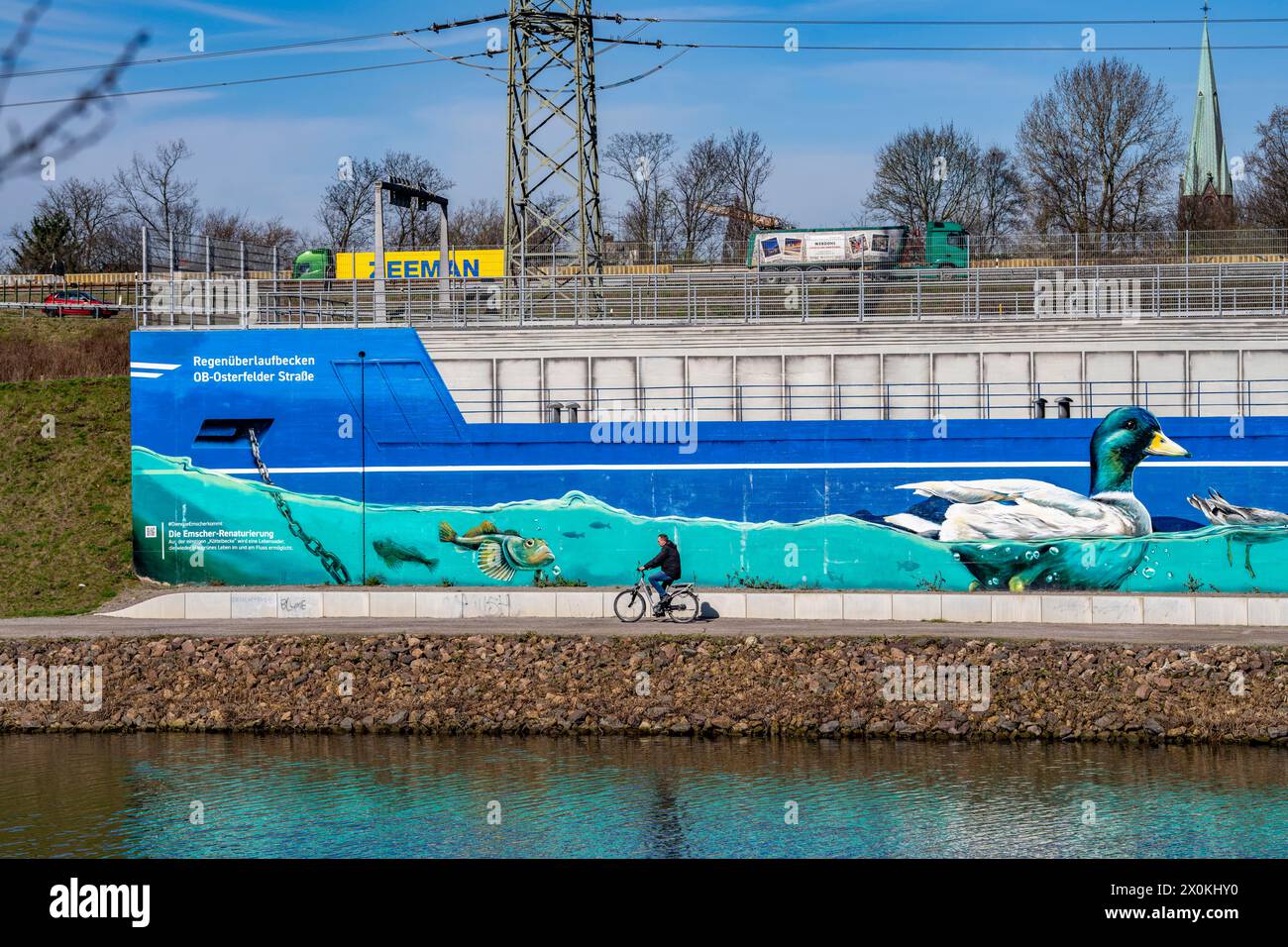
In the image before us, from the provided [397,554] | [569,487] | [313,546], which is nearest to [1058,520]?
[569,487]

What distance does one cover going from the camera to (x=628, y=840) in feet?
63.4

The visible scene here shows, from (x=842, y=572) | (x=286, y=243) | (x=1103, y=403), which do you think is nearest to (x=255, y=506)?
(x=842, y=572)

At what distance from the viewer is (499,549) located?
32.6 m

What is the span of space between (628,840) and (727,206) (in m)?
61.4

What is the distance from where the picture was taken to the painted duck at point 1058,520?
31.2 m

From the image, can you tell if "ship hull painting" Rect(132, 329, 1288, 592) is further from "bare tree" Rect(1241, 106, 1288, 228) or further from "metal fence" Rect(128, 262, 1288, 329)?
"bare tree" Rect(1241, 106, 1288, 228)

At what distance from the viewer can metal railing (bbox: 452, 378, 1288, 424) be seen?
33406 millimetres

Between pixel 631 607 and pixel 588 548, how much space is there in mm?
4173

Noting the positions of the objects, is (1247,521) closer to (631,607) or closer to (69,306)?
(631,607)
